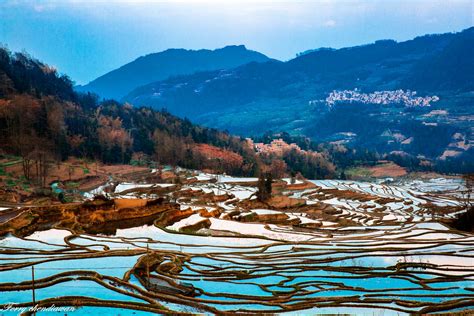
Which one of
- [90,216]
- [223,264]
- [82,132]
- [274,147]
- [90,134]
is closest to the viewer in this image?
[223,264]

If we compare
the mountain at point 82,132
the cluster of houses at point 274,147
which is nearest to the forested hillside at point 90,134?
the mountain at point 82,132

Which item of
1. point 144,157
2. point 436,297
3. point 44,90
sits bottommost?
point 436,297

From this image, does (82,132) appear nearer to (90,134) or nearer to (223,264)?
(90,134)

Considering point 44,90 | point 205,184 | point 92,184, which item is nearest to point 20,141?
point 92,184

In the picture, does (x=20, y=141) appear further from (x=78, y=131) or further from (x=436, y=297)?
(x=436, y=297)

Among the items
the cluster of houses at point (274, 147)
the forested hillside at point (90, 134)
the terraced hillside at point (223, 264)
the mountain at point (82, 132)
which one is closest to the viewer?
the terraced hillside at point (223, 264)

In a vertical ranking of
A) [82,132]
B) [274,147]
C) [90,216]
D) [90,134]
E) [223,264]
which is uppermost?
[82,132]

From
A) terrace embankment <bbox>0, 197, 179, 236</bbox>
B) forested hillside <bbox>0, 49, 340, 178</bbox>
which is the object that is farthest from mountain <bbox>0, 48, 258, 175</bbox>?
terrace embankment <bbox>0, 197, 179, 236</bbox>

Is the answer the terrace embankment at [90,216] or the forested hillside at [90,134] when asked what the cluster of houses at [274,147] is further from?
the terrace embankment at [90,216]

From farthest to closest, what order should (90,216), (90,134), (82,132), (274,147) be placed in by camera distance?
(274,147), (82,132), (90,134), (90,216)

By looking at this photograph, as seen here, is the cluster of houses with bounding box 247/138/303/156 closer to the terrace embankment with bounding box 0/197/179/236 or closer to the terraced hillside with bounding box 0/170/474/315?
the terrace embankment with bounding box 0/197/179/236

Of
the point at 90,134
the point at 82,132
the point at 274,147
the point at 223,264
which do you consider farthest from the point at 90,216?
the point at 274,147
